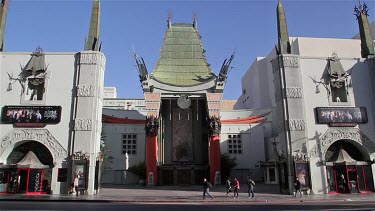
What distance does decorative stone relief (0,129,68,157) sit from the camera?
24.2 metres

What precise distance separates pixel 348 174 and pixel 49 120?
22749 mm

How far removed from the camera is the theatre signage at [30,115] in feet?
80.3

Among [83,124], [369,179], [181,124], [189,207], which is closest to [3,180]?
[83,124]

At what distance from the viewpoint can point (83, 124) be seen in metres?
24.5

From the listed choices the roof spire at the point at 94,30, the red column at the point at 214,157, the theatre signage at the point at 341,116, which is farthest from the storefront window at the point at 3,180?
the theatre signage at the point at 341,116

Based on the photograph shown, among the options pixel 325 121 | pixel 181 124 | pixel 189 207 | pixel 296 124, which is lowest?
pixel 189 207

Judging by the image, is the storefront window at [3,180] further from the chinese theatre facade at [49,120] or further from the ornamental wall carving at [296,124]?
the ornamental wall carving at [296,124]

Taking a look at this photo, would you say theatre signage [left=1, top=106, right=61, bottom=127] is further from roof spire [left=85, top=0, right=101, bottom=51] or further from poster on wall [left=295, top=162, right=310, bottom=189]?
poster on wall [left=295, top=162, right=310, bottom=189]

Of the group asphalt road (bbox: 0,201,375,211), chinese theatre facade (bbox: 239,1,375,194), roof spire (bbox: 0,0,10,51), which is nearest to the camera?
asphalt road (bbox: 0,201,375,211)

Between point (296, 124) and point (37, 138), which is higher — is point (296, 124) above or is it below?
above

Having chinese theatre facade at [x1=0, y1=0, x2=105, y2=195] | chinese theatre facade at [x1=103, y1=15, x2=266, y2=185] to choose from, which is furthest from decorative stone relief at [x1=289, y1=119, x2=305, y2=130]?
chinese theatre facade at [x1=0, y1=0, x2=105, y2=195]

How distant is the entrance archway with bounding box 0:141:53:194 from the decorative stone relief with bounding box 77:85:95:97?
4810mm

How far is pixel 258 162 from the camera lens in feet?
135

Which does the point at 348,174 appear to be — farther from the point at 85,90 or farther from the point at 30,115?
the point at 30,115
